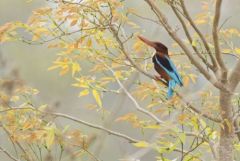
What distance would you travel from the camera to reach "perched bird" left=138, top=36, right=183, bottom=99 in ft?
7.52

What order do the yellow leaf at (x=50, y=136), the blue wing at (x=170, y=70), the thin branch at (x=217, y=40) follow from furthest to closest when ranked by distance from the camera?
1. the blue wing at (x=170, y=70)
2. the thin branch at (x=217, y=40)
3. the yellow leaf at (x=50, y=136)

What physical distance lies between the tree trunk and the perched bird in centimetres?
21

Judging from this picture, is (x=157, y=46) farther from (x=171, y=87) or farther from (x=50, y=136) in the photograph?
(x=50, y=136)

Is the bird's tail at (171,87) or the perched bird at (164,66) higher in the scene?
the perched bird at (164,66)

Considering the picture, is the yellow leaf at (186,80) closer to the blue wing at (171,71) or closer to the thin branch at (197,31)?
the blue wing at (171,71)

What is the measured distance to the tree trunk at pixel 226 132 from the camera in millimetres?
2146

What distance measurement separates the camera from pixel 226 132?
2.17 metres

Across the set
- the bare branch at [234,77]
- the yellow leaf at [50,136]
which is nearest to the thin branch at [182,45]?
the bare branch at [234,77]

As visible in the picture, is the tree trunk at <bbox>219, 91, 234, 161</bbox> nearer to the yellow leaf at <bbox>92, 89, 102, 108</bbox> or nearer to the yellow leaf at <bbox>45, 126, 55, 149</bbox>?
the yellow leaf at <bbox>92, 89, 102, 108</bbox>

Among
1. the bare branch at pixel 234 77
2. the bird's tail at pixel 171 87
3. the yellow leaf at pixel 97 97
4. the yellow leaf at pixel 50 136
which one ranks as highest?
the bare branch at pixel 234 77

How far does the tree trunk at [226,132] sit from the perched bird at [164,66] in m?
0.21

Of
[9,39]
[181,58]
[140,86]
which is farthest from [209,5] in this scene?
[9,39]

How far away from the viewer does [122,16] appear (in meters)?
2.14

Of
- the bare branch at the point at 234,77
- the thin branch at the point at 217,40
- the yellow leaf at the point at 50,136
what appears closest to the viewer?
the yellow leaf at the point at 50,136
